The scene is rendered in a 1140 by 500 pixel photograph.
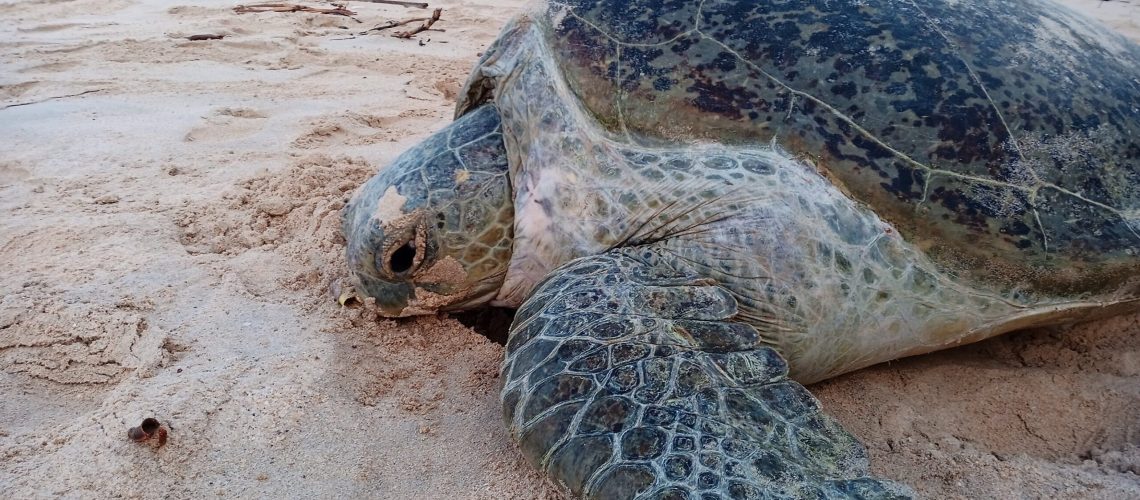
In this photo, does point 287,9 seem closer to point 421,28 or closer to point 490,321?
point 421,28

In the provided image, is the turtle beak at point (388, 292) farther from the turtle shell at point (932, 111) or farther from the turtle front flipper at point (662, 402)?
the turtle shell at point (932, 111)

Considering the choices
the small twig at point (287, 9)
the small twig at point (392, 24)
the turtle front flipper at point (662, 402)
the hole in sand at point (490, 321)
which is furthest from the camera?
the small twig at point (287, 9)

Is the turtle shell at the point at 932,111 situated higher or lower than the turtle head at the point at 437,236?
higher

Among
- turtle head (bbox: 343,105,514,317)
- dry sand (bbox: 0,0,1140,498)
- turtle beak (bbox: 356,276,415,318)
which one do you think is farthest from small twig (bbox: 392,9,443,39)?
turtle beak (bbox: 356,276,415,318)

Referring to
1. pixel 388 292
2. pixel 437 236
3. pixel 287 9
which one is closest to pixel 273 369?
pixel 388 292

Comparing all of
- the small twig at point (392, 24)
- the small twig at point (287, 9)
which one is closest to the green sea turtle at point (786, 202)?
the small twig at point (392, 24)

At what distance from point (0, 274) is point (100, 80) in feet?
5.78

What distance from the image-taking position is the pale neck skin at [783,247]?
1.32 m

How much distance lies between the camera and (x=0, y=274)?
5.63 ft

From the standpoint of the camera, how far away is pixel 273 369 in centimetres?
141

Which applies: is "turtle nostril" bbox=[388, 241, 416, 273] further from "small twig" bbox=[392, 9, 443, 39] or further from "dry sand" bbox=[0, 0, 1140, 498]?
"small twig" bbox=[392, 9, 443, 39]

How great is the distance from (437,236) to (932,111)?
981mm

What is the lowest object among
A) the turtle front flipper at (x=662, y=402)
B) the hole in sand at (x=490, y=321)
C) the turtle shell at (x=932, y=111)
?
the hole in sand at (x=490, y=321)

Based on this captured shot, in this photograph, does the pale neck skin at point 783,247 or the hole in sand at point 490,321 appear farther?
the hole in sand at point 490,321
